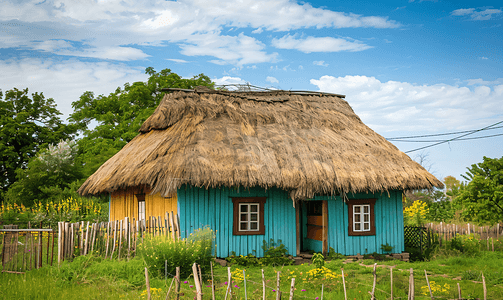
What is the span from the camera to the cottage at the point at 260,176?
35.4ft

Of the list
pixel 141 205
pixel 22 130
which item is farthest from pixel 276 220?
pixel 22 130

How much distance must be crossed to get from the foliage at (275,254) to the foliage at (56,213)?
851 centimetres

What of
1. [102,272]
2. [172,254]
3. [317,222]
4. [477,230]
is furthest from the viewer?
[477,230]

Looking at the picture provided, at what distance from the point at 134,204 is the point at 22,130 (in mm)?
17417

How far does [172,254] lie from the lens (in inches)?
302

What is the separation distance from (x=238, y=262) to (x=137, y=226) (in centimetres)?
298

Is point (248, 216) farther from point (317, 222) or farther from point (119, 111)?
point (119, 111)

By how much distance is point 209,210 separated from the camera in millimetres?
11016

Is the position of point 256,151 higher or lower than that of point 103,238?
higher

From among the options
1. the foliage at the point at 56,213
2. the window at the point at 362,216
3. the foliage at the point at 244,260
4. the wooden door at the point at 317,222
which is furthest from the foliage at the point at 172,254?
the foliage at the point at 56,213

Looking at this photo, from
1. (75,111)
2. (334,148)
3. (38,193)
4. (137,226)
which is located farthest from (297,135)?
(75,111)

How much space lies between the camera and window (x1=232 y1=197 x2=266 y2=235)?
37.0 feet

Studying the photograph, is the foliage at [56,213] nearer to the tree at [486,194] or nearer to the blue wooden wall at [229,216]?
the blue wooden wall at [229,216]

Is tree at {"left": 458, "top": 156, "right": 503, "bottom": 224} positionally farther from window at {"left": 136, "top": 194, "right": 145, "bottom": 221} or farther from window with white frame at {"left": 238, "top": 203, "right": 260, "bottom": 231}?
window at {"left": 136, "top": 194, "right": 145, "bottom": 221}
